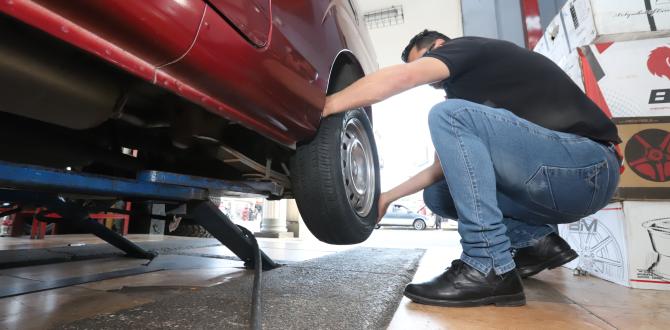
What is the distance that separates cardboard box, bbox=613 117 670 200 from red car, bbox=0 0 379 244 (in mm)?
987

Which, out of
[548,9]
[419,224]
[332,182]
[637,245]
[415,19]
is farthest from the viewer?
[419,224]

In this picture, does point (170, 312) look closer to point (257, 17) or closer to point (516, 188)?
point (257, 17)

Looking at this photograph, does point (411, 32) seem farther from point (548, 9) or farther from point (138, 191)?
point (138, 191)

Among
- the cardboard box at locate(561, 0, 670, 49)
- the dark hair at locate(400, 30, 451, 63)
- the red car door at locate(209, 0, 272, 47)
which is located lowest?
the red car door at locate(209, 0, 272, 47)

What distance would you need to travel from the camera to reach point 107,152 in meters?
1.04

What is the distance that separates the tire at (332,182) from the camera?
105cm

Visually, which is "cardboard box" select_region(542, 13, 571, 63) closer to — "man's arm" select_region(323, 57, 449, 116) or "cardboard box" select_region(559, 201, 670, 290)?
"cardboard box" select_region(559, 201, 670, 290)

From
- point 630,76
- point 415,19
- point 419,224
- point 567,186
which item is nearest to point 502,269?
point 567,186

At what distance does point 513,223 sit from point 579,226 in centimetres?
60

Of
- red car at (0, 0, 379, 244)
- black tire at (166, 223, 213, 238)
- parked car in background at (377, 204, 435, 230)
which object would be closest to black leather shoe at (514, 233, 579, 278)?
red car at (0, 0, 379, 244)

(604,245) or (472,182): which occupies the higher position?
(472,182)

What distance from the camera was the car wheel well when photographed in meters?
1.17

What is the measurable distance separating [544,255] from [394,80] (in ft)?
2.90

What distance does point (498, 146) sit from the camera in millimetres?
971
